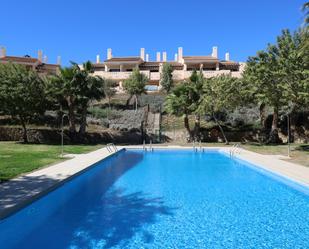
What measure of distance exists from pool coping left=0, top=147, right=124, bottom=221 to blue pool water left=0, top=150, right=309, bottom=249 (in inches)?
8.5

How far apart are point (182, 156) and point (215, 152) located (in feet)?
10.9

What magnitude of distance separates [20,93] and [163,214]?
2001 cm

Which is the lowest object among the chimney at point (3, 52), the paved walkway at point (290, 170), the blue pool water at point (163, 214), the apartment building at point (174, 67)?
the blue pool water at point (163, 214)

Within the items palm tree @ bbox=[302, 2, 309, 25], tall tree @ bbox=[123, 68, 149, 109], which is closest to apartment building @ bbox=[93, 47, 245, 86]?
tall tree @ bbox=[123, 68, 149, 109]

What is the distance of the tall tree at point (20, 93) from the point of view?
24422 millimetres

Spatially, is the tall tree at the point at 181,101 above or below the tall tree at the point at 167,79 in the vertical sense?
below

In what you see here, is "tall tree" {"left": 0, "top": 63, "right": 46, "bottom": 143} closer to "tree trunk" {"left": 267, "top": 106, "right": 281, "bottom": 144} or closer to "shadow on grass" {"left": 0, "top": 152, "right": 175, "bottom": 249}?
"shadow on grass" {"left": 0, "top": 152, "right": 175, "bottom": 249}

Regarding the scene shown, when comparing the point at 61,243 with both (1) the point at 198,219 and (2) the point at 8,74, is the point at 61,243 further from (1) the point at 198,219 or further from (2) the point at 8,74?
(2) the point at 8,74

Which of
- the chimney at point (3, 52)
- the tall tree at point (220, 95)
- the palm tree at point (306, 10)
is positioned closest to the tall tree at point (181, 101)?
the tall tree at point (220, 95)

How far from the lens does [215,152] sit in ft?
79.6

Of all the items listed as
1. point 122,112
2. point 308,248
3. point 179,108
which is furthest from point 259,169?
point 122,112

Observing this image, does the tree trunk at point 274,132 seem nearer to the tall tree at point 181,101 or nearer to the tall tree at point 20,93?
the tall tree at point 181,101

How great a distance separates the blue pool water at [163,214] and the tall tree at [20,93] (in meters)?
13.6

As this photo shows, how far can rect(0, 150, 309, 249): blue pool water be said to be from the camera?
657cm
